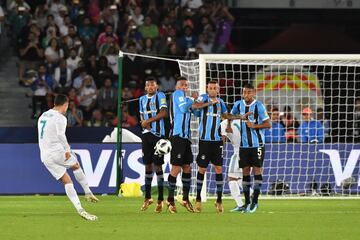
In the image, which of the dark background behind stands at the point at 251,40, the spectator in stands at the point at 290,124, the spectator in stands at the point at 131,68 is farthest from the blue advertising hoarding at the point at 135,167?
the spectator in stands at the point at 131,68

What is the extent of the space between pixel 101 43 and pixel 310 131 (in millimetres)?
7792

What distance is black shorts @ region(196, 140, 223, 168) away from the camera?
58.0ft

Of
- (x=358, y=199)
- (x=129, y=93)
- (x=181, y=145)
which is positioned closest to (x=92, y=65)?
(x=129, y=93)

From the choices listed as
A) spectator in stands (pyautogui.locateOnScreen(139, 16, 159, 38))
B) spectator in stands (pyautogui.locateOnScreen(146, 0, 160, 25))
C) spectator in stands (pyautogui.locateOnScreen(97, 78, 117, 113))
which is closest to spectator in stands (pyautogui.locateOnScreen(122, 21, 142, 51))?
spectator in stands (pyautogui.locateOnScreen(139, 16, 159, 38))

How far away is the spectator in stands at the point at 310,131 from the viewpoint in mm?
23828

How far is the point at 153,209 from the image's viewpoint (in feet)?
60.7

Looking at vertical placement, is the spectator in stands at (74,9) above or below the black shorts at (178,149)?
above

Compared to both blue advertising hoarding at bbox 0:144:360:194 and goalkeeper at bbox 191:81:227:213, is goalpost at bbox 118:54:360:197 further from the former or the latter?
goalkeeper at bbox 191:81:227:213

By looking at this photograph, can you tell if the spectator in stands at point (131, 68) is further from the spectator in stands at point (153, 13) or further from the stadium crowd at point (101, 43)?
the spectator in stands at point (153, 13)

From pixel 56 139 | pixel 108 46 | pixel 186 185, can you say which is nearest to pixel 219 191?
pixel 186 185

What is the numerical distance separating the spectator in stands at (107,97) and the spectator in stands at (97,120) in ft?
2.43

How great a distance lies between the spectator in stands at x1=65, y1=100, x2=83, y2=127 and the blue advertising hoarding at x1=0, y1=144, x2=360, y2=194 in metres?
2.84

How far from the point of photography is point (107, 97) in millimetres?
28094

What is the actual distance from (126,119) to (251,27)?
7.22 m
